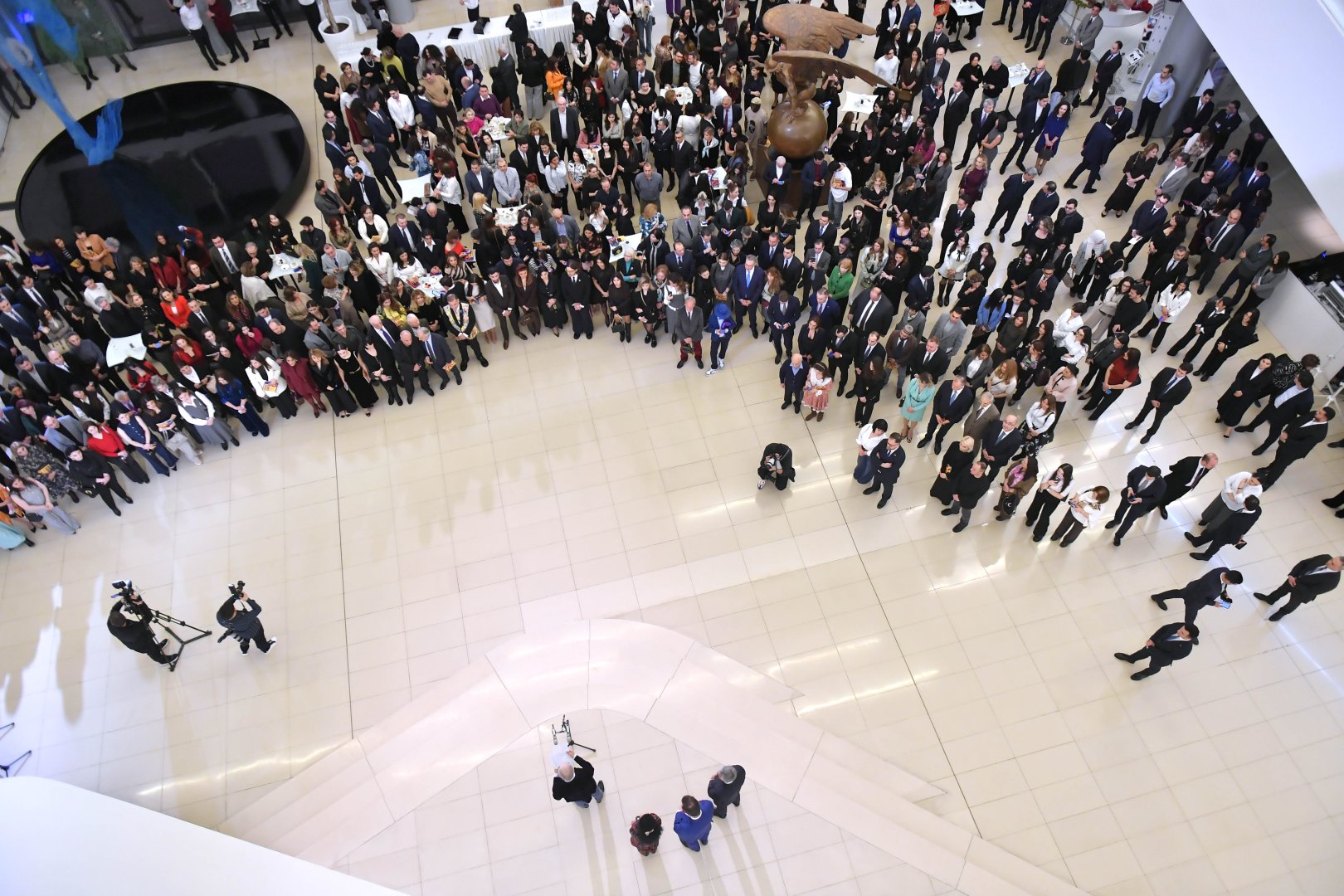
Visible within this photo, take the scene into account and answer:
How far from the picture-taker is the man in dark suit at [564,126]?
1309 centimetres

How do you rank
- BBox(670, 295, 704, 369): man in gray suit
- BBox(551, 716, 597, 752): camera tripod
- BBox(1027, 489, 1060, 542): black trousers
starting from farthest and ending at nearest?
BBox(670, 295, 704, 369): man in gray suit
BBox(1027, 489, 1060, 542): black trousers
BBox(551, 716, 597, 752): camera tripod

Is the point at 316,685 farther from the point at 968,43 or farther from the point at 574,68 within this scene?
the point at 968,43

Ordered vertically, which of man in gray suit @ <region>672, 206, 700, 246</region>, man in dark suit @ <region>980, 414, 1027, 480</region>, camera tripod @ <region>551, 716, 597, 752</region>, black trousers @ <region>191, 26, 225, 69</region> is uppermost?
black trousers @ <region>191, 26, 225, 69</region>

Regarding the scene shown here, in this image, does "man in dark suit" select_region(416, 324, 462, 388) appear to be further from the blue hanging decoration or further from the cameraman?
the blue hanging decoration

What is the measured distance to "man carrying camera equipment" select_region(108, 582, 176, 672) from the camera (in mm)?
8805

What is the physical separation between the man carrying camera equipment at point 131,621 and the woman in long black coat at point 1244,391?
12.4 meters

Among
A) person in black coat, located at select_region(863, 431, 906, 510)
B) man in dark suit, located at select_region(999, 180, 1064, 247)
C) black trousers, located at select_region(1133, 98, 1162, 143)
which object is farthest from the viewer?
black trousers, located at select_region(1133, 98, 1162, 143)

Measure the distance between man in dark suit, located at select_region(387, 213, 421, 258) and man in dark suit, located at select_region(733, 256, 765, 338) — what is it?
4270 mm

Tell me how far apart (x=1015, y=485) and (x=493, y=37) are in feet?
38.4

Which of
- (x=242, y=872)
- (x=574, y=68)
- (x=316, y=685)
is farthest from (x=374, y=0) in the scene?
(x=242, y=872)

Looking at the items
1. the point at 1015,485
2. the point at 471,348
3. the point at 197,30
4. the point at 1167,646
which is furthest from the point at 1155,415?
the point at 197,30

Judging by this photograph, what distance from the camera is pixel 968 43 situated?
1589 centimetres

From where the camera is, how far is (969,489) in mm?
9469

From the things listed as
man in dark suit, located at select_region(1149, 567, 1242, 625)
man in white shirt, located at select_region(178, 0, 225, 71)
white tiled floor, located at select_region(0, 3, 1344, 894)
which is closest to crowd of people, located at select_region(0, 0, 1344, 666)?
white tiled floor, located at select_region(0, 3, 1344, 894)
